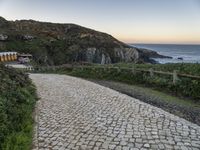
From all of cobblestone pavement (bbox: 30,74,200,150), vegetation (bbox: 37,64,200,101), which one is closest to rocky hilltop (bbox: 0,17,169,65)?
vegetation (bbox: 37,64,200,101)

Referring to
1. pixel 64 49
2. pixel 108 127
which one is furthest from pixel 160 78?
pixel 64 49

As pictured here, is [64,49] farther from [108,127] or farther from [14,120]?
[14,120]

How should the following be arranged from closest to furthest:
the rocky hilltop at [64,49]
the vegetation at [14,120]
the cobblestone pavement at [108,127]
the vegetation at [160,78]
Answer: the vegetation at [14,120]
the cobblestone pavement at [108,127]
the vegetation at [160,78]
the rocky hilltop at [64,49]

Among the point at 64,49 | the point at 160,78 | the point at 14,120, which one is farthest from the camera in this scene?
the point at 64,49

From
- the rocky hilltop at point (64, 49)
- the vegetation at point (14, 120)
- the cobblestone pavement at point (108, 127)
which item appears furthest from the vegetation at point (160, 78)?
the rocky hilltop at point (64, 49)

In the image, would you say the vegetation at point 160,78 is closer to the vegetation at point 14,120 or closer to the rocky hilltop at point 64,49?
the vegetation at point 14,120

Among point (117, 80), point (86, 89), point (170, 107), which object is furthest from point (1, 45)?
point (170, 107)

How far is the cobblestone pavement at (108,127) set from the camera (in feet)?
33.7

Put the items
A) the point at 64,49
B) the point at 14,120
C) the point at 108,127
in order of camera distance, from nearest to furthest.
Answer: the point at 14,120, the point at 108,127, the point at 64,49

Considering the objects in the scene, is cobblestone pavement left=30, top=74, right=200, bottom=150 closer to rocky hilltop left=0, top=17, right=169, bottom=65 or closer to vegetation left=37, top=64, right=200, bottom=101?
vegetation left=37, top=64, right=200, bottom=101

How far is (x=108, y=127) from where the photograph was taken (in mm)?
12133

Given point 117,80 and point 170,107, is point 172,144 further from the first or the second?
point 117,80

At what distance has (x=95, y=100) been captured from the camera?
58.6 ft

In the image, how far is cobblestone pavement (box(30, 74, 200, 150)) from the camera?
10.3 metres
